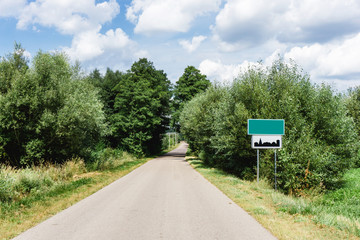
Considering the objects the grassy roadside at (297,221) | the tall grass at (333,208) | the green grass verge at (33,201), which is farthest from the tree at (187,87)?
the grassy roadside at (297,221)

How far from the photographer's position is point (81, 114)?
17828 millimetres

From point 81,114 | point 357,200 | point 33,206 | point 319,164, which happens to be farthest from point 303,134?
point 81,114

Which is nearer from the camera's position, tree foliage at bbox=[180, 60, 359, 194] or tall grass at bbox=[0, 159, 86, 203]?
tall grass at bbox=[0, 159, 86, 203]

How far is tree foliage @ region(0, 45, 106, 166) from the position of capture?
15586mm

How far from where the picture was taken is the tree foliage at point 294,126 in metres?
13.2

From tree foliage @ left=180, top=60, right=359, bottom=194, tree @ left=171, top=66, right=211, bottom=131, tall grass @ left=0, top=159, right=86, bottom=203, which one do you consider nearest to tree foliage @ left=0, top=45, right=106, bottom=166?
tall grass @ left=0, top=159, right=86, bottom=203

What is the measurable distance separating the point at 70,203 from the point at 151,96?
3474cm

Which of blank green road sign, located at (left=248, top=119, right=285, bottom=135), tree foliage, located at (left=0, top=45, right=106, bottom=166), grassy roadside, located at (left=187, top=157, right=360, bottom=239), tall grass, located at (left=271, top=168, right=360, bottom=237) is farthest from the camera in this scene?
tree foliage, located at (left=0, top=45, right=106, bottom=166)

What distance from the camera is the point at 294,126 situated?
14.2 m

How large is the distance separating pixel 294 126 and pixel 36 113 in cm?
1488

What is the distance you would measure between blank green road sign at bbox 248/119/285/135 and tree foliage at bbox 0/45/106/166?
34.3ft

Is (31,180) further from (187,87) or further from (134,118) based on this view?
(187,87)

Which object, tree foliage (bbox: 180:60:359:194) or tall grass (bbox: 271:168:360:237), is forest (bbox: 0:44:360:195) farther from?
tall grass (bbox: 271:168:360:237)

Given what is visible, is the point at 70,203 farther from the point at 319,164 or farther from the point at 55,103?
the point at 319,164
